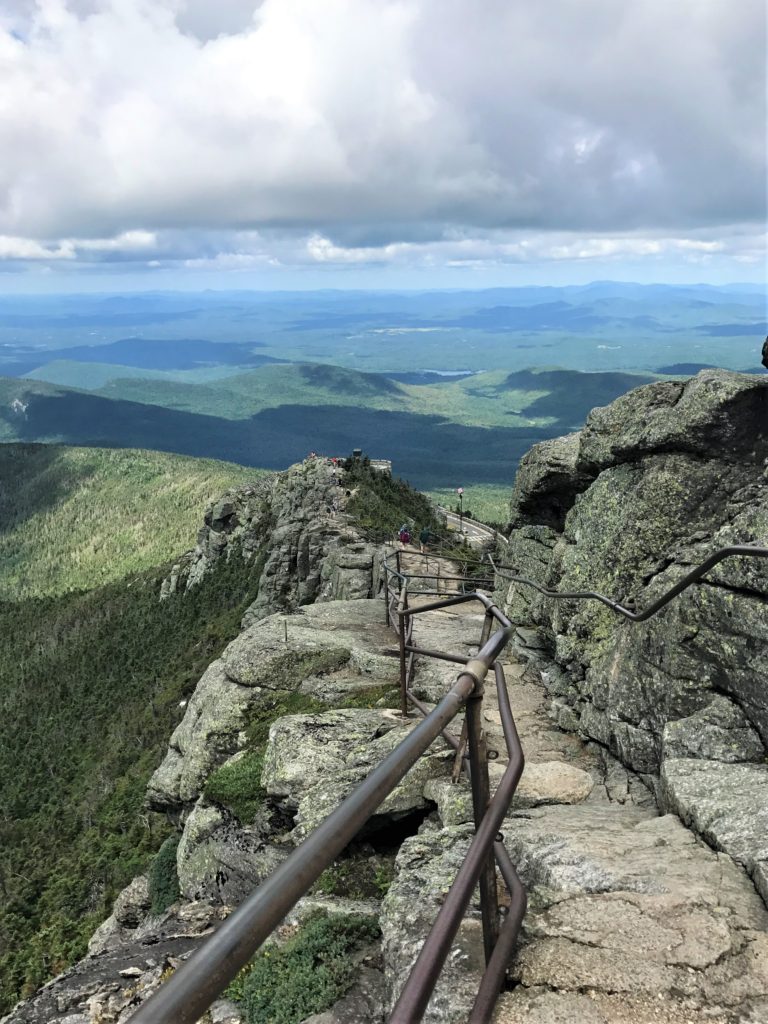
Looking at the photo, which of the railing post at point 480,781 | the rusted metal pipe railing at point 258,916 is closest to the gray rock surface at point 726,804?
the railing post at point 480,781

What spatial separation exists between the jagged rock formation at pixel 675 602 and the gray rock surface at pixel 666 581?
22mm

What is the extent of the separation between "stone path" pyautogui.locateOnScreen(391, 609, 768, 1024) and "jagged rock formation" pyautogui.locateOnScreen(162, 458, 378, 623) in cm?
2657

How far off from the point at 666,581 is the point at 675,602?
96 centimetres

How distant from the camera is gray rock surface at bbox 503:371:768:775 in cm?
852

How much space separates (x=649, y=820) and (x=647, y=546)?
5.54m

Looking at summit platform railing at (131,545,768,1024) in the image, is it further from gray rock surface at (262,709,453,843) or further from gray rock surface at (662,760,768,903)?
gray rock surface at (262,709,453,843)

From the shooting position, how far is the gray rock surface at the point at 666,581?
8523 millimetres

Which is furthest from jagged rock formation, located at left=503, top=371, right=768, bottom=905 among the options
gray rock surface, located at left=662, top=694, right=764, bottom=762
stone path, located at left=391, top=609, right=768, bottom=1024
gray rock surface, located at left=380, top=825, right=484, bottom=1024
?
gray rock surface, located at left=380, top=825, right=484, bottom=1024

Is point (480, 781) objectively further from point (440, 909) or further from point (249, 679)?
point (249, 679)

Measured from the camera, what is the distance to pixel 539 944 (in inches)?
187

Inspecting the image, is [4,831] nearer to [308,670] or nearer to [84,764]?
[84,764]

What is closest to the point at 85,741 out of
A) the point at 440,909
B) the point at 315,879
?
the point at 440,909

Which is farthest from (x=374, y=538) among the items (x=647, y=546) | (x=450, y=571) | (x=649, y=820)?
(x=649, y=820)

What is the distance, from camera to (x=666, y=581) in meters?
10.5
